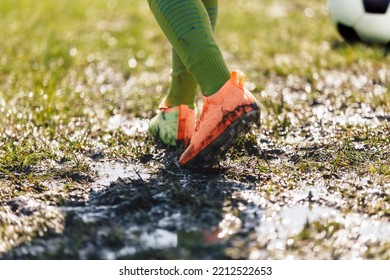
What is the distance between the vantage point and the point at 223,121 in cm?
239

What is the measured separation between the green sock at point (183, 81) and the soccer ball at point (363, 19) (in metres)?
1.54

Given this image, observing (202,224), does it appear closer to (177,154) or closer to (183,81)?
(177,154)

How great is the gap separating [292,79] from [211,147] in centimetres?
154

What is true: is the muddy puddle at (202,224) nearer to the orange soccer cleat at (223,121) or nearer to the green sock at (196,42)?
the orange soccer cleat at (223,121)

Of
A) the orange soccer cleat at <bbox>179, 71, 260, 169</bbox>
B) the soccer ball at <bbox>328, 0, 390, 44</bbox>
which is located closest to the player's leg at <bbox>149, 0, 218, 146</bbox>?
the orange soccer cleat at <bbox>179, 71, 260, 169</bbox>

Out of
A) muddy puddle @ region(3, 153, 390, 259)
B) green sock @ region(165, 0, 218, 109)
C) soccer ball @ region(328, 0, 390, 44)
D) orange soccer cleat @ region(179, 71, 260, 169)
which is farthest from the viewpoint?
soccer ball @ region(328, 0, 390, 44)

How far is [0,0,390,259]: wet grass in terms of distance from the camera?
2.07 m

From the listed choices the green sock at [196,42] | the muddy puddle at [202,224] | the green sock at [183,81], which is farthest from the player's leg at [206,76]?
the green sock at [183,81]

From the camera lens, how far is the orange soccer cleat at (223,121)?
2369 mm

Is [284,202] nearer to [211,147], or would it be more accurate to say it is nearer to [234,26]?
[211,147]

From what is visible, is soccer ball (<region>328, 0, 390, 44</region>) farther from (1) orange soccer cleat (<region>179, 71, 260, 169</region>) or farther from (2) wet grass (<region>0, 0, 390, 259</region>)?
(1) orange soccer cleat (<region>179, 71, 260, 169</region>)

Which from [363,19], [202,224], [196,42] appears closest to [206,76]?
[196,42]

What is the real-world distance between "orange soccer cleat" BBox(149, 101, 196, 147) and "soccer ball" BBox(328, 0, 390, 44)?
170 cm

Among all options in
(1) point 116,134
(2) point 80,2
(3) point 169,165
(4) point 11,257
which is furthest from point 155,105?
(2) point 80,2
